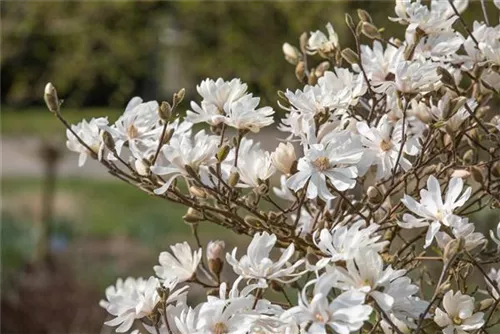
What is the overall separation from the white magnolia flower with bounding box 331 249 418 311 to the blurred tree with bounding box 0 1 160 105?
11.1ft

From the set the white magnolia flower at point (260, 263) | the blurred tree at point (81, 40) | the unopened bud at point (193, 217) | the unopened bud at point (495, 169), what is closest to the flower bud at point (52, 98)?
the unopened bud at point (193, 217)

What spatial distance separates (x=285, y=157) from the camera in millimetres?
1021

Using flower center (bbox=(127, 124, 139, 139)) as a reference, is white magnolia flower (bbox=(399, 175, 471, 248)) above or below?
below

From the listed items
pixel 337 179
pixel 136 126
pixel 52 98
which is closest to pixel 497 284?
pixel 337 179

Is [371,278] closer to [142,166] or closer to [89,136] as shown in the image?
[142,166]

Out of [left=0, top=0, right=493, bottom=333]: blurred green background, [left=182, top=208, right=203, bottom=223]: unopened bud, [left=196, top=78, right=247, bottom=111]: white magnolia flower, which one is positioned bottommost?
[left=0, top=0, right=493, bottom=333]: blurred green background

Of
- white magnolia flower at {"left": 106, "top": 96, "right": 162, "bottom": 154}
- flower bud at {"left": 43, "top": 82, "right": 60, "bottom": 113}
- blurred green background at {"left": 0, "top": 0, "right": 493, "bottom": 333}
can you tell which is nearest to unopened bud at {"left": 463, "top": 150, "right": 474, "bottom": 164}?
white magnolia flower at {"left": 106, "top": 96, "right": 162, "bottom": 154}

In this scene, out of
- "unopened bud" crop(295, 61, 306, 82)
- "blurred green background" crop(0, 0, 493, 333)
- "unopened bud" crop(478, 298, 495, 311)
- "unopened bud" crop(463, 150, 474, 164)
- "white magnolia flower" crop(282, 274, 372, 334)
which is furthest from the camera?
"blurred green background" crop(0, 0, 493, 333)

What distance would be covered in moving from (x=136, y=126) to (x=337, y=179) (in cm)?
30

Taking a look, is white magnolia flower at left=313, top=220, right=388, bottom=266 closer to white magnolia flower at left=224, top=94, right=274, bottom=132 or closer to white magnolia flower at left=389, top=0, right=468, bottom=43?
white magnolia flower at left=224, top=94, right=274, bottom=132

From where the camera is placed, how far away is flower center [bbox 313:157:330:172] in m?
0.95

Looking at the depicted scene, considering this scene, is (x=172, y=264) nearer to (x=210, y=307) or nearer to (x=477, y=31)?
(x=210, y=307)

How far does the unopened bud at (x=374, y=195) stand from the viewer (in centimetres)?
105

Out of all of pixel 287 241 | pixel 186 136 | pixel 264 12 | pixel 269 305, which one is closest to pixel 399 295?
pixel 269 305
